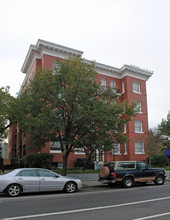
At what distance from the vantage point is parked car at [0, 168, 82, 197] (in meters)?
11.0

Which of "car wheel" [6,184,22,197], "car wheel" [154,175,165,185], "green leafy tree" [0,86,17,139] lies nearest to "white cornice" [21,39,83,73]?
"green leafy tree" [0,86,17,139]

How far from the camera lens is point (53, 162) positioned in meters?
23.4

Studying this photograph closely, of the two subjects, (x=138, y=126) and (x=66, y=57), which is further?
(x=138, y=126)

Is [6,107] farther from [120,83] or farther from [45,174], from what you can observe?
[120,83]

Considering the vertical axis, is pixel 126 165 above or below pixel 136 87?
Result: below

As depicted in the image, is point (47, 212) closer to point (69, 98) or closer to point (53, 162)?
point (69, 98)

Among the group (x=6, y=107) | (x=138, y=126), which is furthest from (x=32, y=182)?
(x=138, y=126)

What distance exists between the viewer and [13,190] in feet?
36.2

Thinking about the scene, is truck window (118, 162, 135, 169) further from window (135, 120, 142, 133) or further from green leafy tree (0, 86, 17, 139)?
window (135, 120, 142, 133)

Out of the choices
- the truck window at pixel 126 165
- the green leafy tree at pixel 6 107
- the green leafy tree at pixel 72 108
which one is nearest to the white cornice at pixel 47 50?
the green leafy tree at pixel 6 107

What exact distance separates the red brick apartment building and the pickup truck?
33.3ft

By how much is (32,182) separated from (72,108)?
5.28 m

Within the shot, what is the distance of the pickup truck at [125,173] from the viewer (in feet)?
47.1

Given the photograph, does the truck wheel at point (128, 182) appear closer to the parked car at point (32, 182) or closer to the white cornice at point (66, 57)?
the parked car at point (32, 182)
